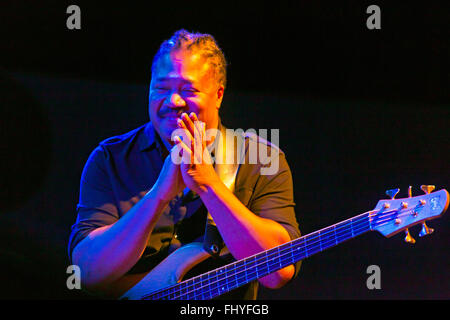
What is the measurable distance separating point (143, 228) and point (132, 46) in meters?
1.01

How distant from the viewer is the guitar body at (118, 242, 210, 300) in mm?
1930

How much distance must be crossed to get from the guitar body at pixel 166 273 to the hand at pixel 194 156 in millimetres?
265

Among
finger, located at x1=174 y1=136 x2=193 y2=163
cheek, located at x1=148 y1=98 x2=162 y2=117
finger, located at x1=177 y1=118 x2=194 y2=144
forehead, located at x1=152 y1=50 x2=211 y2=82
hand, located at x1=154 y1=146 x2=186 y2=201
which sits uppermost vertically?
forehead, located at x1=152 y1=50 x2=211 y2=82

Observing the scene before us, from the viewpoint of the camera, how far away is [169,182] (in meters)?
1.83

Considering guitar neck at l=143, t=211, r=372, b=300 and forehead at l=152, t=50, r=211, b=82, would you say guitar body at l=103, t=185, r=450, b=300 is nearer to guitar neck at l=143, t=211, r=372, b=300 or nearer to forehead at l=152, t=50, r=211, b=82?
guitar neck at l=143, t=211, r=372, b=300

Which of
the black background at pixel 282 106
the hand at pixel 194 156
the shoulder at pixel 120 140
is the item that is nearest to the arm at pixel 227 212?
the hand at pixel 194 156

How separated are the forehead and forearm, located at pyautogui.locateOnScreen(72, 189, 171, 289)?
0.45 metres

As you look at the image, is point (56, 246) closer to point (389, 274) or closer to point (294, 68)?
point (294, 68)

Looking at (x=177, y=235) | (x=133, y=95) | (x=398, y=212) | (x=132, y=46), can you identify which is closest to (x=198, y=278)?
(x=177, y=235)

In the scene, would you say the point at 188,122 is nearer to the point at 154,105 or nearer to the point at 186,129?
the point at 186,129

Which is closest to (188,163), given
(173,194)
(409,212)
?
(173,194)

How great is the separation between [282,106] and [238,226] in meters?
0.87

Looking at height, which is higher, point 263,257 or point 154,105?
point 154,105

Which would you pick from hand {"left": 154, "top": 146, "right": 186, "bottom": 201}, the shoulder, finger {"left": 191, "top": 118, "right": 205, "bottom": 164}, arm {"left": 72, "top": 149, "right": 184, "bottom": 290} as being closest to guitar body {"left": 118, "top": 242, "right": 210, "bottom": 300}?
arm {"left": 72, "top": 149, "right": 184, "bottom": 290}
